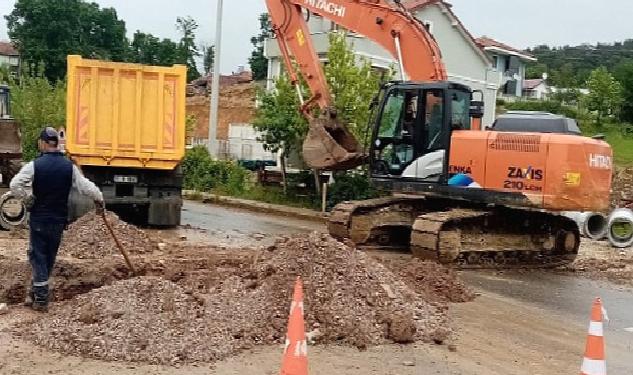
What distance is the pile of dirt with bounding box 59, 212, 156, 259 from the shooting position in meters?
11.0

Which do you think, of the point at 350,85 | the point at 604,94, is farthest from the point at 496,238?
the point at 604,94

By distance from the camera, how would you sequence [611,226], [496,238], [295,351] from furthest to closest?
[611,226], [496,238], [295,351]

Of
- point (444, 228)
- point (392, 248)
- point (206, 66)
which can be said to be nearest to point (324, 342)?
point (444, 228)

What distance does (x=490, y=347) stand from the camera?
812 cm

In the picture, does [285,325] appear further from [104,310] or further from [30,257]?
[30,257]

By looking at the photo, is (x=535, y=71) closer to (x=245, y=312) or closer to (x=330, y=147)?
(x=330, y=147)

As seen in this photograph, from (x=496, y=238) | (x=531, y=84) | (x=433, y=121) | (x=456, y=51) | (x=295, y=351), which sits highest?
(x=531, y=84)

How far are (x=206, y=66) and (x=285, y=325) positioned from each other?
3304 inches

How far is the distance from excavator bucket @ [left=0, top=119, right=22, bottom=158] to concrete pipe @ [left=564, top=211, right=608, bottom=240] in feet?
38.8

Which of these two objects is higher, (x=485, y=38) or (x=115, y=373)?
(x=485, y=38)

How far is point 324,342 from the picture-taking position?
7.68 meters

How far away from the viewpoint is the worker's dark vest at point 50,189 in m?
8.30

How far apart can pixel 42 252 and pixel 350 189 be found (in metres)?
13.8

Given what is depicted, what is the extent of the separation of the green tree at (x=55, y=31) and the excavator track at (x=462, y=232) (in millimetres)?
54816
